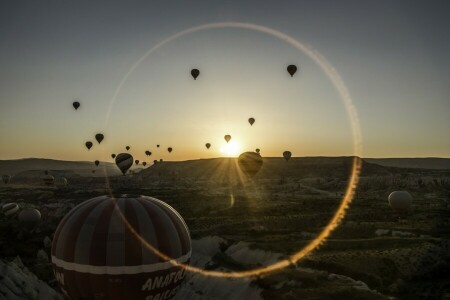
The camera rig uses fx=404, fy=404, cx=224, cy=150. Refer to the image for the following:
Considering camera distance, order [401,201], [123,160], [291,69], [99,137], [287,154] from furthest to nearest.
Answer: [287,154]
[99,137]
[401,201]
[123,160]
[291,69]

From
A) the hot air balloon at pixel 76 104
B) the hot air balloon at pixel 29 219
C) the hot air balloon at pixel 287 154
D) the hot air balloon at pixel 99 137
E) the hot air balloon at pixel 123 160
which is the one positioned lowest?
the hot air balloon at pixel 29 219

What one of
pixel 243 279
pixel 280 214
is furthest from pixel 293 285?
pixel 280 214

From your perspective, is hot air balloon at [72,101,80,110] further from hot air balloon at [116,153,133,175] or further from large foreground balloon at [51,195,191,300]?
large foreground balloon at [51,195,191,300]

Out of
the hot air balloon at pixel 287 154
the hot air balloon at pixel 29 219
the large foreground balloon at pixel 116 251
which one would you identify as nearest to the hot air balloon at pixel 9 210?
the hot air balloon at pixel 29 219

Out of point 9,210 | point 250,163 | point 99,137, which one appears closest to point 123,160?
point 250,163

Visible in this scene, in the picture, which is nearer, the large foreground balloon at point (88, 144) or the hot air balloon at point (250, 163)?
the hot air balloon at point (250, 163)

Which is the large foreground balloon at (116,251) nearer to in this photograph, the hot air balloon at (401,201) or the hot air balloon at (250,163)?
the hot air balloon at (250,163)

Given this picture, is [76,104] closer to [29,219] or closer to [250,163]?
[29,219]

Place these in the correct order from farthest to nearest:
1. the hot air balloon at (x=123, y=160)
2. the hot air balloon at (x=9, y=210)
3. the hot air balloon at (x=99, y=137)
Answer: the hot air balloon at (x=99, y=137) < the hot air balloon at (x=9, y=210) < the hot air balloon at (x=123, y=160)

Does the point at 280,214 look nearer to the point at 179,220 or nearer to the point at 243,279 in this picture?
the point at 243,279
